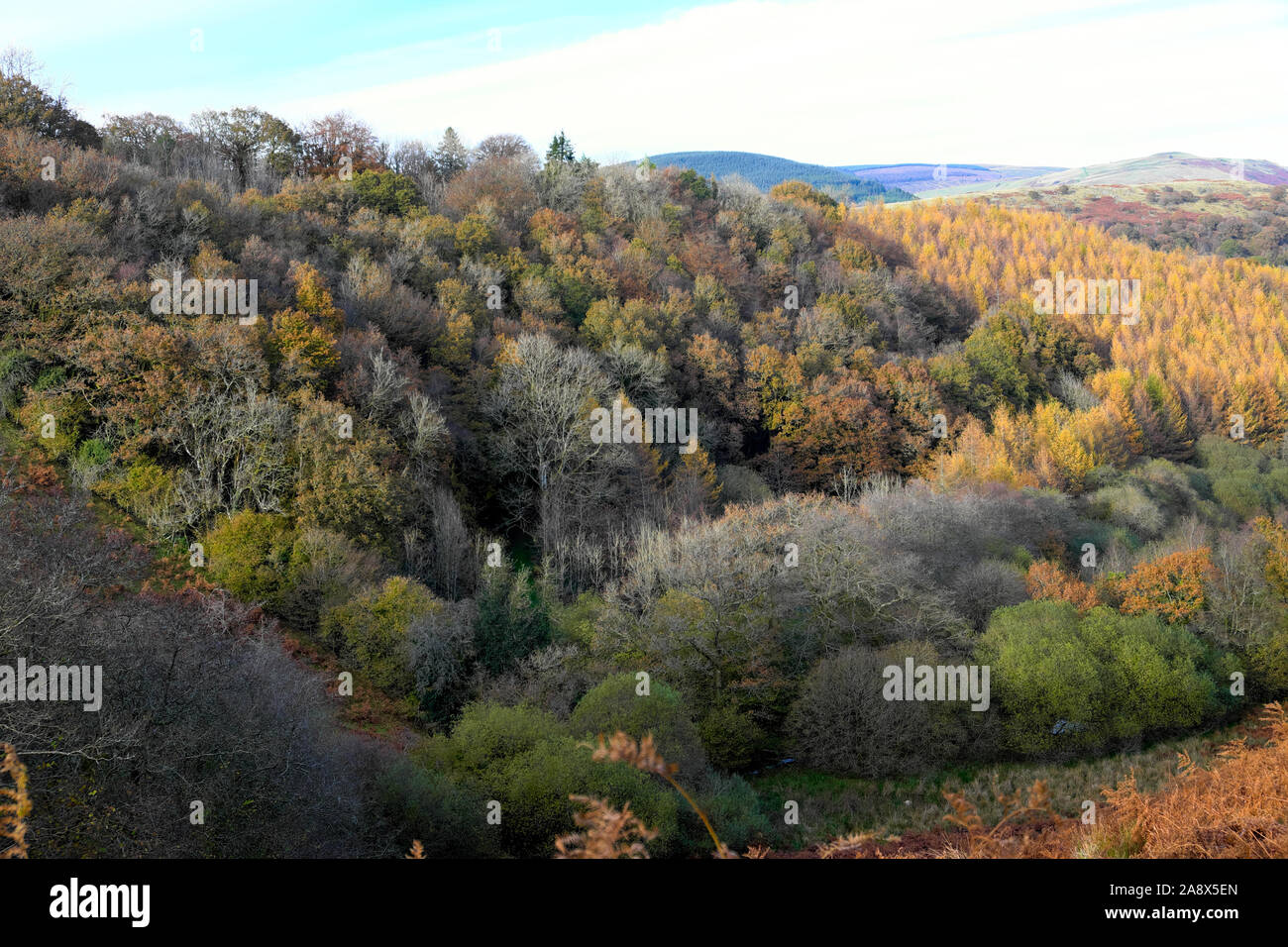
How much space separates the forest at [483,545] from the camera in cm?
1416

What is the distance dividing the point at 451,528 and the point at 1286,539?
1426 inches

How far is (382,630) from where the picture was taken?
2423 centimetres

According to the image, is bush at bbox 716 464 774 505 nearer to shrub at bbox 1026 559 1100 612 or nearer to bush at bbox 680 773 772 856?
shrub at bbox 1026 559 1100 612
